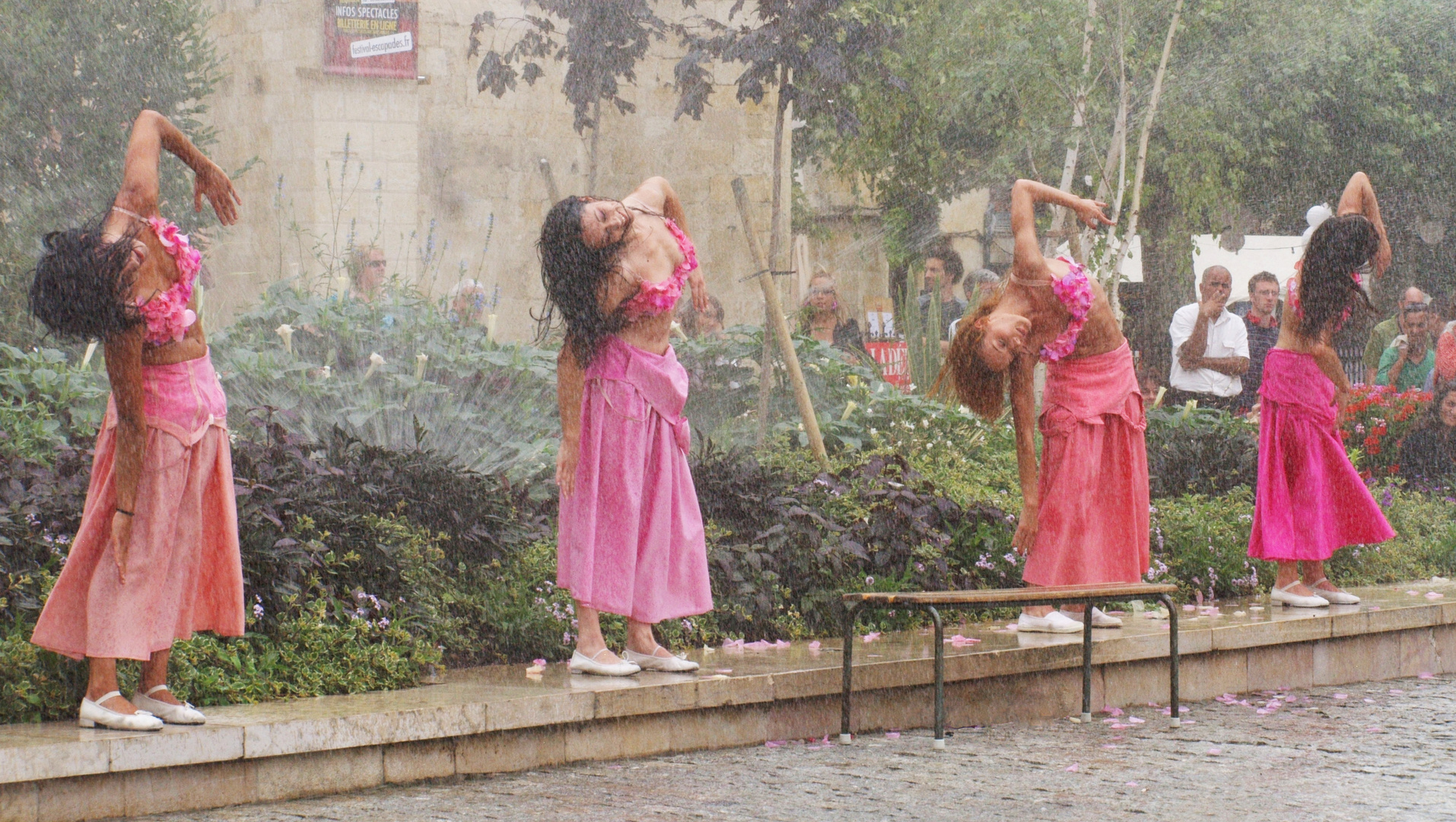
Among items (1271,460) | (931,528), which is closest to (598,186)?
(931,528)

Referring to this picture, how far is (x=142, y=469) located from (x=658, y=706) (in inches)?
66.0

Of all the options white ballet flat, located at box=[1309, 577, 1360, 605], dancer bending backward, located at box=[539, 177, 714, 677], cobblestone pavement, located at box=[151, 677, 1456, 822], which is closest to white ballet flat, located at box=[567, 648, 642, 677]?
dancer bending backward, located at box=[539, 177, 714, 677]

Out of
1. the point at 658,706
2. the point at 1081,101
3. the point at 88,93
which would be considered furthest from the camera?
the point at 1081,101

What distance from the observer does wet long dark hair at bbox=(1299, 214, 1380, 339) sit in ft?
23.9

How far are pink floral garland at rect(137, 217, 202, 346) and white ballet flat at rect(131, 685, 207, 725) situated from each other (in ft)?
3.19

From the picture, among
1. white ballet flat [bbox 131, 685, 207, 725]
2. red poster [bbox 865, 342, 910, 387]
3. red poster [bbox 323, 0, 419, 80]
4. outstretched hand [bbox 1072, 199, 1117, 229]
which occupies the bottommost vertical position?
white ballet flat [bbox 131, 685, 207, 725]

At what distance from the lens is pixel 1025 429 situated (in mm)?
6457

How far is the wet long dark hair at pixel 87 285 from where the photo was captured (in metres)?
4.52

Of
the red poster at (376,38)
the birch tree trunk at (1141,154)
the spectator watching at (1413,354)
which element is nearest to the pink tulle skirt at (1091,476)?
the red poster at (376,38)

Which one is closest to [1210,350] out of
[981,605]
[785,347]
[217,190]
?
[785,347]

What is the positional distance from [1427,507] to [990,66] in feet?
16.1

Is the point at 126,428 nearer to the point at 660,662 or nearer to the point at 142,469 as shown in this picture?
the point at 142,469

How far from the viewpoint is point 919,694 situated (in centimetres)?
593

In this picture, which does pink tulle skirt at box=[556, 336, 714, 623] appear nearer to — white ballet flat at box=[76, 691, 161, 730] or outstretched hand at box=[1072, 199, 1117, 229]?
white ballet flat at box=[76, 691, 161, 730]
